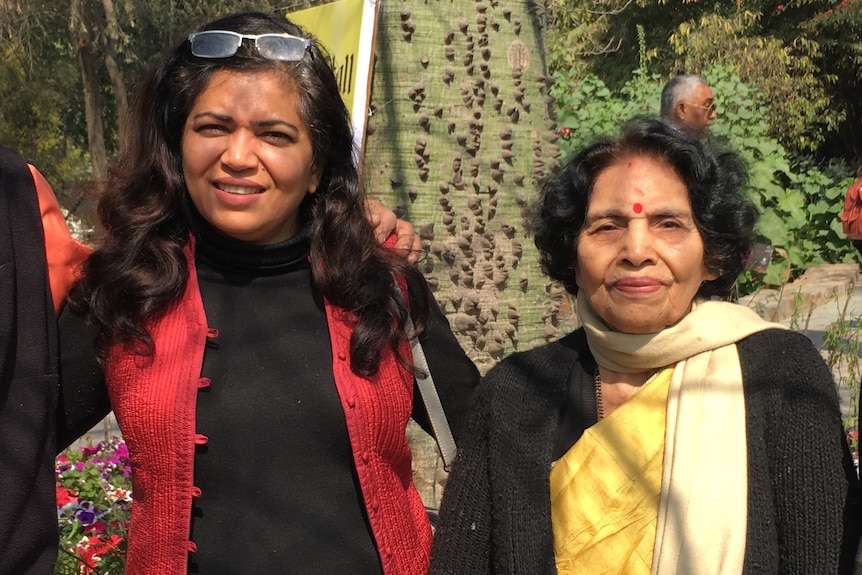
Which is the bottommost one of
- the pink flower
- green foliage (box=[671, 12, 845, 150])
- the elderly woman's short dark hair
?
the pink flower

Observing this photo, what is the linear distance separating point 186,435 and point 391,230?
749 mm

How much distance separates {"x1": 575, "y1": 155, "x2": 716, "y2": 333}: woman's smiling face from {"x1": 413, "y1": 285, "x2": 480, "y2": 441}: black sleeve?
1.26 ft

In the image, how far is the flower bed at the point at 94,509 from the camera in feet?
12.7

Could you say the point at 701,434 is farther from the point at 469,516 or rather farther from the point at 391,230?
the point at 391,230

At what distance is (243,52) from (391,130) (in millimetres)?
1509

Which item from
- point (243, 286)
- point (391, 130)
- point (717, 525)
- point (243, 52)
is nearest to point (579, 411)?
point (717, 525)

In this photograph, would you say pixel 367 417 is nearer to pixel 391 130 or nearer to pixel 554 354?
pixel 554 354

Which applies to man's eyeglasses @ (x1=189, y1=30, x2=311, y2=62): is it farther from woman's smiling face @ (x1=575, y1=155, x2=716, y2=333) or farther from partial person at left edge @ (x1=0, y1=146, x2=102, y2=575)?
woman's smiling face @ (x1=575, y1=155, x2=716, y2=333)

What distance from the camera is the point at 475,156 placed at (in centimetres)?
390

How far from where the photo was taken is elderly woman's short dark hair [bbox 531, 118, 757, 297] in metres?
2.28

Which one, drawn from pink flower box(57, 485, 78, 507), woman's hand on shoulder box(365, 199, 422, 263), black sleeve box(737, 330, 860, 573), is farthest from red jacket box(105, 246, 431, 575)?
pink flower box(57, 485, 78, 507)

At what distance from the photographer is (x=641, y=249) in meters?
2.20

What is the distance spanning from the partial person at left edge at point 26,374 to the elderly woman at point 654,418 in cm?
83

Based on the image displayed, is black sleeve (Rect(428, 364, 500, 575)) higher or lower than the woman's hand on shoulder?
lower
